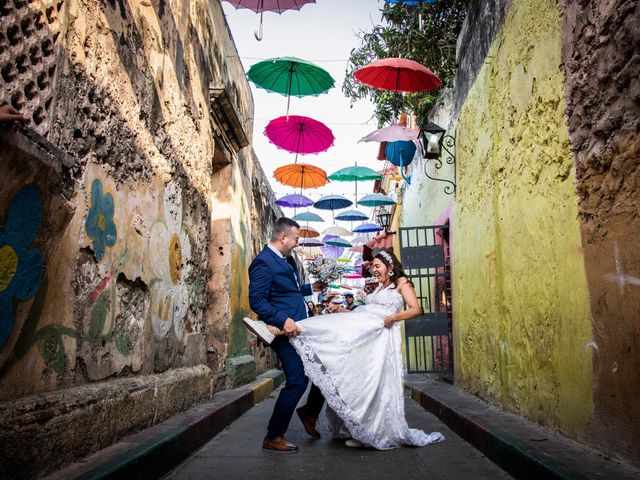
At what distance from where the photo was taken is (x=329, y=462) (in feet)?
11.9

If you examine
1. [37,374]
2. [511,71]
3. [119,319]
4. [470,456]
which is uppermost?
[511,71]

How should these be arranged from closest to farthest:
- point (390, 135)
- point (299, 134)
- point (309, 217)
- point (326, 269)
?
point (390, 135) < point (299, 134) < point (309, 217) < point (326, 269)

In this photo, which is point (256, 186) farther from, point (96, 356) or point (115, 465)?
point (115, 465)

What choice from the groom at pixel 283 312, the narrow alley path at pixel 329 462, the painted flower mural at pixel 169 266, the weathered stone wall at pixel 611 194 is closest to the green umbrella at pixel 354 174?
the painted flower mural at pixel 169 266

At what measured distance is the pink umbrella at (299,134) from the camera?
31.9 feet

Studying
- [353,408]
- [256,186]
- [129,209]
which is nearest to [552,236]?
[353,408]

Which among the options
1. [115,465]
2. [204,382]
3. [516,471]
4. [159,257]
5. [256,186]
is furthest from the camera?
[256,186]

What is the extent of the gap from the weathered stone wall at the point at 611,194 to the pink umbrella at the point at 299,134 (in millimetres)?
6588

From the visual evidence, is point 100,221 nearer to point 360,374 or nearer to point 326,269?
point 360,374

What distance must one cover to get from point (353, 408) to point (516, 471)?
4.08ft

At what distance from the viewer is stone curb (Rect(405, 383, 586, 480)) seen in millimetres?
2766

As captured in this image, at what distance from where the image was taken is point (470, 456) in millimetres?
3811

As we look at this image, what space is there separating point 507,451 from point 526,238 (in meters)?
1.79

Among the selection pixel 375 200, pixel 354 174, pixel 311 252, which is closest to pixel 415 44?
pixel 354 174
